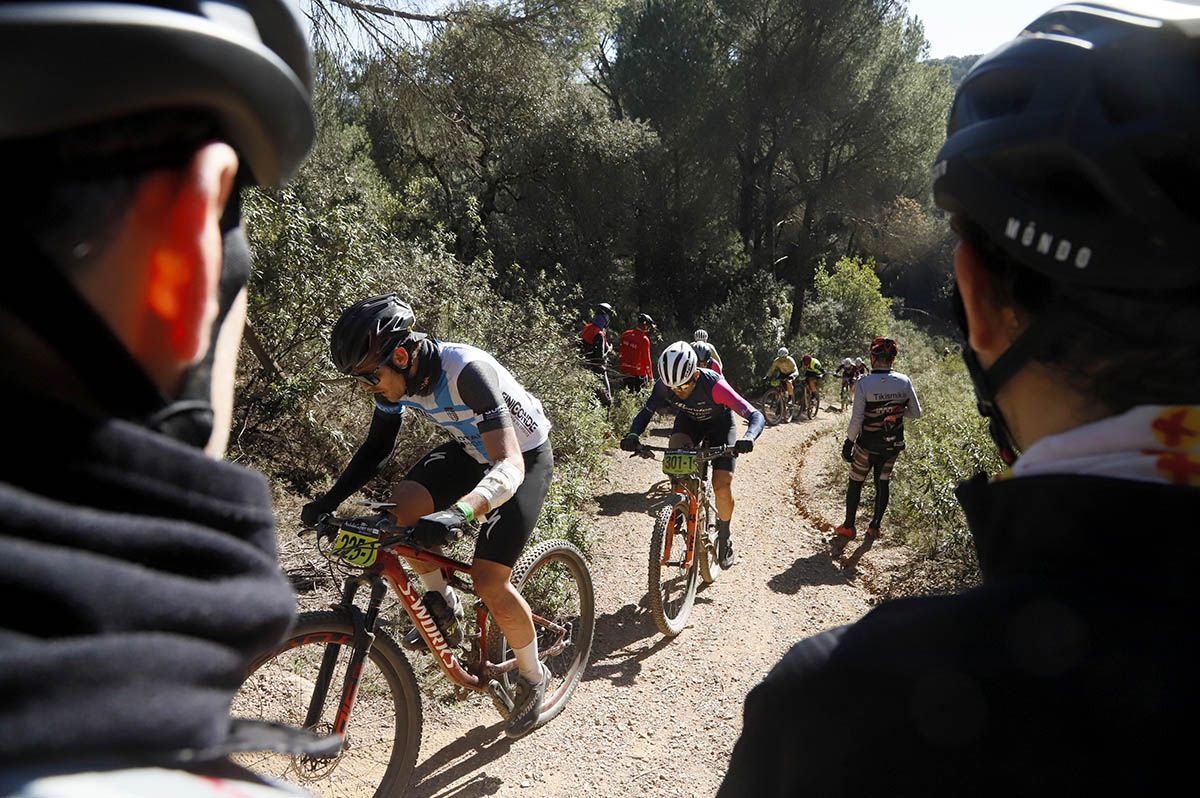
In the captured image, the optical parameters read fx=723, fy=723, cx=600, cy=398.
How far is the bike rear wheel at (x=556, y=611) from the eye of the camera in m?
4.13

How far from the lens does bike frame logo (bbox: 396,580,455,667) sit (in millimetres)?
3462

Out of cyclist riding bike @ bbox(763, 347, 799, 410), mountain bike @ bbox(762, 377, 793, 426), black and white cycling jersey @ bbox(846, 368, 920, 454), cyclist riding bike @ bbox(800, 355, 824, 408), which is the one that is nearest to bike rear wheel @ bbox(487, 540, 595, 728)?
black and white cycling jersey @ bbox(846, 368, 920, 454)

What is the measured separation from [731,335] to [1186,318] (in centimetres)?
2135

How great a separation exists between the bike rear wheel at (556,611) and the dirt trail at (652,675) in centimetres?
17

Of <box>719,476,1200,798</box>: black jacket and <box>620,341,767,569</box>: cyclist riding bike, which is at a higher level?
<box>620,341,767,569</box>: cyclist riding bike

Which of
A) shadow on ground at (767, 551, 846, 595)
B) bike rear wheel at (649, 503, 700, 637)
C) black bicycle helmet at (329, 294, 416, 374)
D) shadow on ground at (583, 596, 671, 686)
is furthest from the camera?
shadow on ground at (767, 551, 846, 595)

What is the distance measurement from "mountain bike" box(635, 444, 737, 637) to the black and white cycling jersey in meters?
1.83

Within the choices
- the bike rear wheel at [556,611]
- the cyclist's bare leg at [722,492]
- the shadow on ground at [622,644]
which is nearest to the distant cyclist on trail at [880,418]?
the cyclist's bare leg at [722,492]

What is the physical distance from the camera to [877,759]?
817 millimetres

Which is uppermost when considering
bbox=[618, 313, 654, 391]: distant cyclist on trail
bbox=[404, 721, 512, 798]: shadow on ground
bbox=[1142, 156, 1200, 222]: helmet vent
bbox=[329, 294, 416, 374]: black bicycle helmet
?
bbox=[618, 313, 654, 391]: distant cyclist on trail

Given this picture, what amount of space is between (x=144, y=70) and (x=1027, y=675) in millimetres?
1043

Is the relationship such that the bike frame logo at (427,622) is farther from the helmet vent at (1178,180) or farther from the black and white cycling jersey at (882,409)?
the black and white cycling jersey at (882,409)

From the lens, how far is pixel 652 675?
524 cm

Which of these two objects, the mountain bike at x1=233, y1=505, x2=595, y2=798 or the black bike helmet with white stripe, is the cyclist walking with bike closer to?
the mountain bike at x1=233, y1=505, x2=595, y2=798
